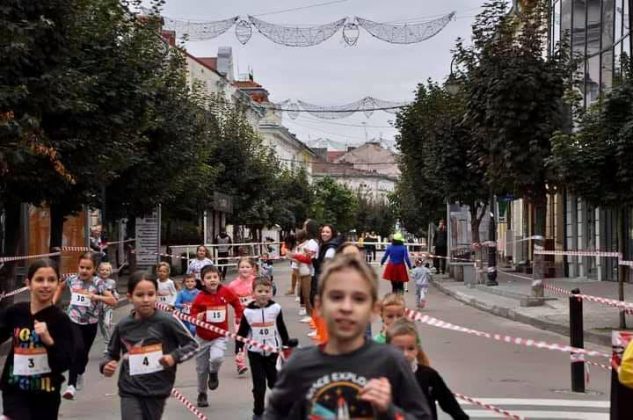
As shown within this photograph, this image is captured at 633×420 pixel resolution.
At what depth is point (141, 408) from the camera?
655 centimetres

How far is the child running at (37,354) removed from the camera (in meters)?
6.29

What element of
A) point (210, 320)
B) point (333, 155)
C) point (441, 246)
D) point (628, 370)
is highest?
point (333, 155)

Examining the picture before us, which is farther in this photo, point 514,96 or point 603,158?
point 514,96

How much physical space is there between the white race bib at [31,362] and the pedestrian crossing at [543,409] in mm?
4547

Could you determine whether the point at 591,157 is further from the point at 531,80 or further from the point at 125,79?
the point at 125,79

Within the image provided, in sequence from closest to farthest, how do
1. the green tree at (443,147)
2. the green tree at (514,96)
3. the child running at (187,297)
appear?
the child running at (187,297)
the green tree at (514,96)
the green tree at (443,147)

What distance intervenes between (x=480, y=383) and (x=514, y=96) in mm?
11321

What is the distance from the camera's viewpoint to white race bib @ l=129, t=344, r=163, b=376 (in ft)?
21.6

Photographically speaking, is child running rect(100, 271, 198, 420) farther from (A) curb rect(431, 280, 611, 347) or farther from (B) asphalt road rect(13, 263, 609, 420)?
(A) curb rect(431, 280, 611, 347)

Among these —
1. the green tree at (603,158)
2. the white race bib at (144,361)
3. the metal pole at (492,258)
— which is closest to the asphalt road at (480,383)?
the green tree at (603,158)

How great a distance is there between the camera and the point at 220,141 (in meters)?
49.4

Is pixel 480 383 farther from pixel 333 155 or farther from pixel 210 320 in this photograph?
pixel 333 155

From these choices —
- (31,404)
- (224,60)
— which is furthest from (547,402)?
(224,60)

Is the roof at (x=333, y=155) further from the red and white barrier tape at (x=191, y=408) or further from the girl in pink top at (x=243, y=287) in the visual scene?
the red and white barrier tape at (x=191, y=408)
